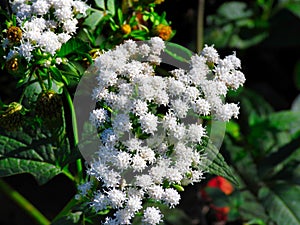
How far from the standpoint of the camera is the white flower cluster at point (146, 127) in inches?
66.4

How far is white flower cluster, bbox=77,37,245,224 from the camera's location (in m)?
1.69

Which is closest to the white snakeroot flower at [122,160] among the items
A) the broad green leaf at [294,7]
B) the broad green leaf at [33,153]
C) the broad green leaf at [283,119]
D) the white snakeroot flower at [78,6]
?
the broad green leaf at [33,153]

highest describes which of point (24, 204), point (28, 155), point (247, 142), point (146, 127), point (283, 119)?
point (146, 127)

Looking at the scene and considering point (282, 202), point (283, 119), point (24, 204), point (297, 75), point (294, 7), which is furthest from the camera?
point (297, 75)

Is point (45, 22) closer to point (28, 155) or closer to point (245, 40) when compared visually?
point (28, 155)

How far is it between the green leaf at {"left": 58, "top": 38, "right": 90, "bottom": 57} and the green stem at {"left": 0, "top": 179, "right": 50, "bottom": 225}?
98cm

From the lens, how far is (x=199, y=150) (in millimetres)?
1824

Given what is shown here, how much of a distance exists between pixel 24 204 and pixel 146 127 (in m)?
1.11

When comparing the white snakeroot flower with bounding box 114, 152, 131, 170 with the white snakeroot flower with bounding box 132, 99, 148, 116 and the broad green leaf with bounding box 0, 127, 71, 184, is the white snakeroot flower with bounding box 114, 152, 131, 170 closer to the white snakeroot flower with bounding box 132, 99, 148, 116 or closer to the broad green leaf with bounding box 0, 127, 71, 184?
the white snakeroot flower with bounding box 132, 99, 148, 116

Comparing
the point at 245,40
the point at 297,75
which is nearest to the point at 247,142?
the point at 245,40

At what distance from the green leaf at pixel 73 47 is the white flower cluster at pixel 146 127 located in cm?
6

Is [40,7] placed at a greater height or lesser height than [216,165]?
greater

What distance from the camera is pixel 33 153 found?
2.07 meters

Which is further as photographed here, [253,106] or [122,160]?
[253,106]
